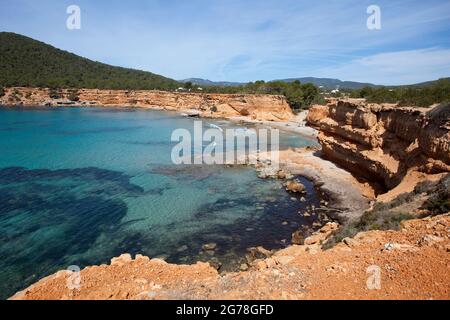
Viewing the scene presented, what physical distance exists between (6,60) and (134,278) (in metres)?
143

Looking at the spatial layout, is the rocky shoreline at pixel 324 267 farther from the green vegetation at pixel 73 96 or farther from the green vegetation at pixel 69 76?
the green vegetation at pixel 73 96

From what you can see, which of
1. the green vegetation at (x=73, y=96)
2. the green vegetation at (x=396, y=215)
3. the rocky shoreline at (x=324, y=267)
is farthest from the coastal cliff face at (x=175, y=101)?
the green vegetation at (x=396, y=215)

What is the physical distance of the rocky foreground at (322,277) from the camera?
795cm

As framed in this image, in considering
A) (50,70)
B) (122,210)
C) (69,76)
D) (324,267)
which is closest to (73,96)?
(69,76)

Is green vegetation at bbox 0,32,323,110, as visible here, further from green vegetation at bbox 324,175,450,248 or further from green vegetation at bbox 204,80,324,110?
green vegetation at bbox 324,175,450,248

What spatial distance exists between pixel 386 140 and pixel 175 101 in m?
86.4

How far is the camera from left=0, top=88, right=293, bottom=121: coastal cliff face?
259 feet

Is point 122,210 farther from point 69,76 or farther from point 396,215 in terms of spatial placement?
point 69,76

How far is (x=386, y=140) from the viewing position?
82.2ft

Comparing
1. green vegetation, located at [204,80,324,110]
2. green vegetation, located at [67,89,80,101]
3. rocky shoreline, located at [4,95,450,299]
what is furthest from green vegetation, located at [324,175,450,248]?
green vegetation, located at [67,89,80,101]

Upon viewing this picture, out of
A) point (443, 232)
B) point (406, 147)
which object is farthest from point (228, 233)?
point (406, 147)

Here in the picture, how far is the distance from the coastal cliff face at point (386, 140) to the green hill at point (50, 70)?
331 ft
